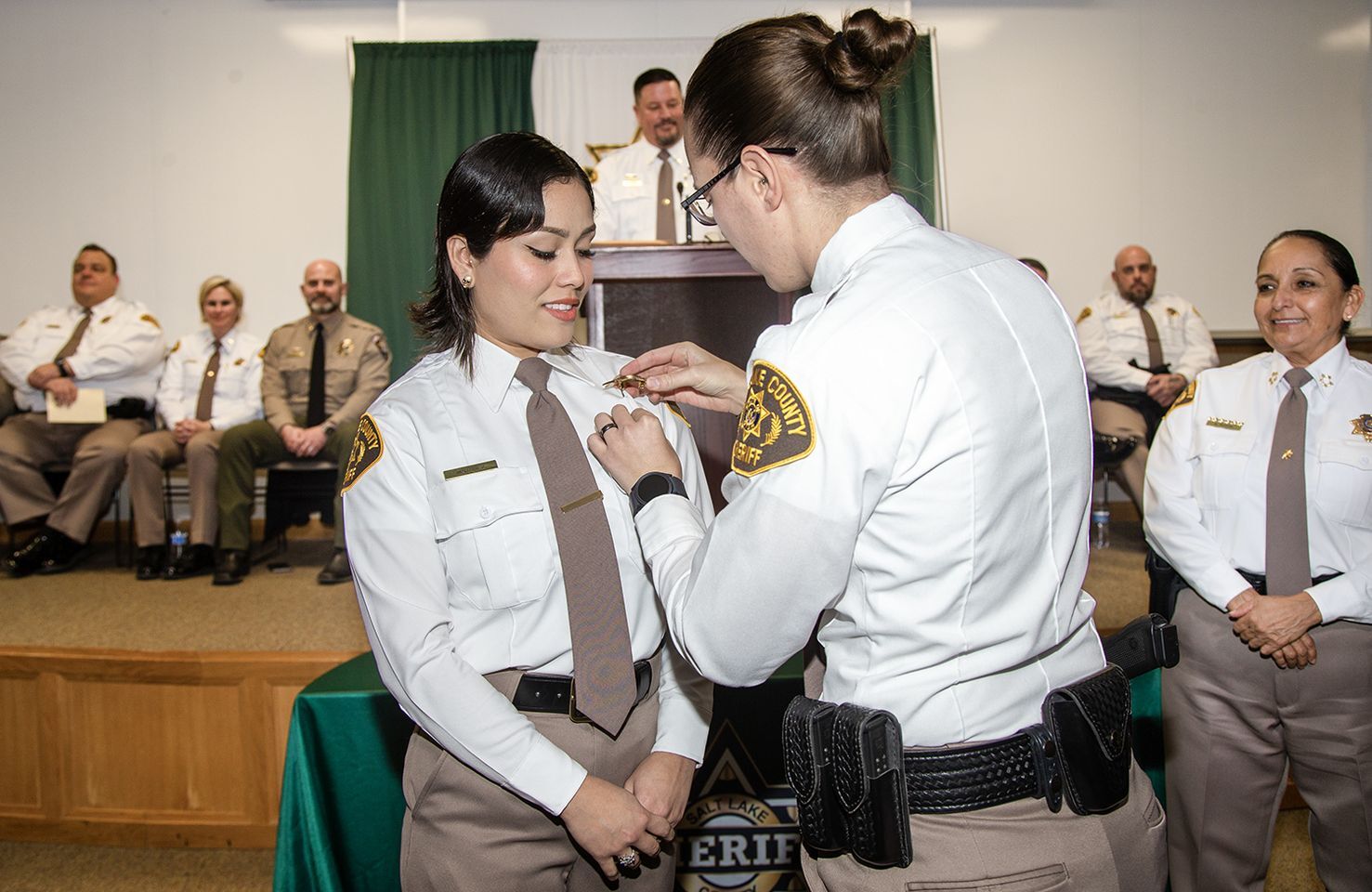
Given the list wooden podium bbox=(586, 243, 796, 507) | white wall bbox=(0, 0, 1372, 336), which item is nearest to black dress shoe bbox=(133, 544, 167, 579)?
white wall bbox=(0, 0, 1372, 336)

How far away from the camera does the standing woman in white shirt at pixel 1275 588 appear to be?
207 cm

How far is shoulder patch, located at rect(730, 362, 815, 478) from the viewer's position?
89cm

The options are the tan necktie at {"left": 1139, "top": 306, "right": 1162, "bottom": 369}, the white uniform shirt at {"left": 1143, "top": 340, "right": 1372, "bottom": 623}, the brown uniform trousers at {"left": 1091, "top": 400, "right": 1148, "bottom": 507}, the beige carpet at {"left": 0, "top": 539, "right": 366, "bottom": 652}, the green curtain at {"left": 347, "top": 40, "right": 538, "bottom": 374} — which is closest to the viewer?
the white uniform shirt at {"left": 1143, "top": 340, "right": 1372, "bottom": 623}

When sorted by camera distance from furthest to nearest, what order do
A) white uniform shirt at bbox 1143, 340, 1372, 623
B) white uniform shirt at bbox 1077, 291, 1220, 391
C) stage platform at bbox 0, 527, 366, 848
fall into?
white uniform shirt at bbox 1077, 291, 1220, 391, stage platform at bbox 0, 527, 366, 848, white uniform shirt at bbox 1143, 340, 1372, 623

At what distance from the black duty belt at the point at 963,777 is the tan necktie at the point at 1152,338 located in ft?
16.6

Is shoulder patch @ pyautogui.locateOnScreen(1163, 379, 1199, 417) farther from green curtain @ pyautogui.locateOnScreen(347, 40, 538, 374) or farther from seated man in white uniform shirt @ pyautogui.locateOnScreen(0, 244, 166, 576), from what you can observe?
green curtain @ pyautogui.locateOnScreen(347, 40, 538, 374)

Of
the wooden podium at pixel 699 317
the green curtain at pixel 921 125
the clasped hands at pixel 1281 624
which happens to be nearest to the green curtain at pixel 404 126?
the green curtain at pixel 921 125

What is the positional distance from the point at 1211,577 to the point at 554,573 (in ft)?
5.09

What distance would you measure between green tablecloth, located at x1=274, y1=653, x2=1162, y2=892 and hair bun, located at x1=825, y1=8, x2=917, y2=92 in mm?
1433

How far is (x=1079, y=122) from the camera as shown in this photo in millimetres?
6613

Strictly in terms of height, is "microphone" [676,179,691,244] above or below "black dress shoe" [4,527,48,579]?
above

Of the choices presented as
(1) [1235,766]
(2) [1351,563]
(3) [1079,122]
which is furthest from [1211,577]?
(3) [1079,122]

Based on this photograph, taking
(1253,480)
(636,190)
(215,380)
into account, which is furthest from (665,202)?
(1253,480)

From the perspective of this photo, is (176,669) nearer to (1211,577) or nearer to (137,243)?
(1211,577)
